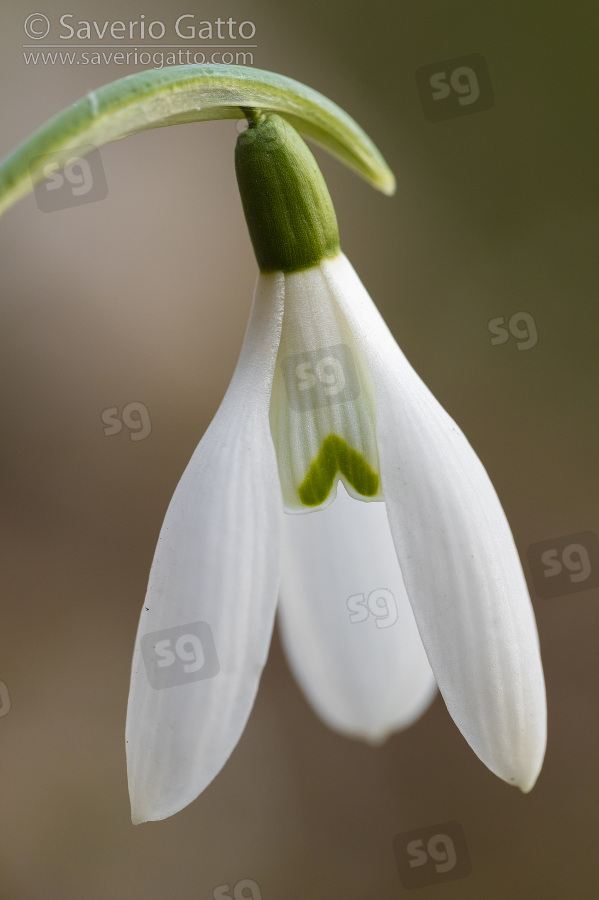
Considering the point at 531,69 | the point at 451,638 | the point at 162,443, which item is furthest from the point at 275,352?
the point at 531,69

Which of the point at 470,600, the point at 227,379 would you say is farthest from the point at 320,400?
the point at 227,379

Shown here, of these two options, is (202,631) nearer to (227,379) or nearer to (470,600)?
(470,600)

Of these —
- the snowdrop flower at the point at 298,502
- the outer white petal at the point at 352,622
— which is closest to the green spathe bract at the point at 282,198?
the snowdrop flower at the point at 298,502

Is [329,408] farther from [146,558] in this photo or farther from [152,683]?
[146,558]

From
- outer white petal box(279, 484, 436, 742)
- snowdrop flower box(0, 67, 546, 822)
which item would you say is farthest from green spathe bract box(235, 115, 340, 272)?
outer white petal box(279, 484, 436, 742)

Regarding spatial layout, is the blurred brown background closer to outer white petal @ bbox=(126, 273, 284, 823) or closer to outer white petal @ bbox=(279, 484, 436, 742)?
outer white petal @ bbox=(279, 484, 436, 742)

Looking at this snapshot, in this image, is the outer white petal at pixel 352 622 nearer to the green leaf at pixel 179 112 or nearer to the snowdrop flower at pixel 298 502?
the snowdrop flower at pixel 298 502
